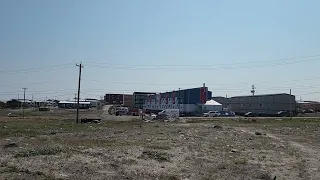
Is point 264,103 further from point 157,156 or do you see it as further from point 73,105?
point 73,105

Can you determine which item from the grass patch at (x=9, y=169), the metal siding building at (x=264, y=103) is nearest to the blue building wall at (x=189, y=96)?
the metal siding building at (x=264, y=103)

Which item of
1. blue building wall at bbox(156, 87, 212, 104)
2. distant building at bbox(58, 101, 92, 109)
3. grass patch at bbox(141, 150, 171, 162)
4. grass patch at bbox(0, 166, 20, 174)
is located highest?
blue building wall at bbox(156, 87, 212, 104)

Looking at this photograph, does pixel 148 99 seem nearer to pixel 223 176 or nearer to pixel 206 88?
pixel 206 88

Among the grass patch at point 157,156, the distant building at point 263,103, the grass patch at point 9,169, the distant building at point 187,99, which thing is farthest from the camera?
the distant building at point 187,99

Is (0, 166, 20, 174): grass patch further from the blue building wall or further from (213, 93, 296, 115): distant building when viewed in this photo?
the blue building wall

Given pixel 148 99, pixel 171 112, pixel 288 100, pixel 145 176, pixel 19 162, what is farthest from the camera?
pixel 148 99

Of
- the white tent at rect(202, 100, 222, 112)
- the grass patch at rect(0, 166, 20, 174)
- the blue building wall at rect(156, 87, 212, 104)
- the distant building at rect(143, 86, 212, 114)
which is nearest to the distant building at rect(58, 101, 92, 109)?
the distant building at rect(143, 86, 212, 114)

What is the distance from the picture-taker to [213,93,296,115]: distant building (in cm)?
10494

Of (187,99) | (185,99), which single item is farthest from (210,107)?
(185,99)

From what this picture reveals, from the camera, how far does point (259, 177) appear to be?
13.4 m

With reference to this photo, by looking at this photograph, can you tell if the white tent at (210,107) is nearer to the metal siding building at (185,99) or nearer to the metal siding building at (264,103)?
the metal siding building at (185,99)

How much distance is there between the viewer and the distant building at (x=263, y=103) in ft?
344

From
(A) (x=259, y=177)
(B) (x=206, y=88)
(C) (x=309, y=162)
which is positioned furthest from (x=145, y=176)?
(B) (x=206, y=88)

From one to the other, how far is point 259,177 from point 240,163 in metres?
3.01
